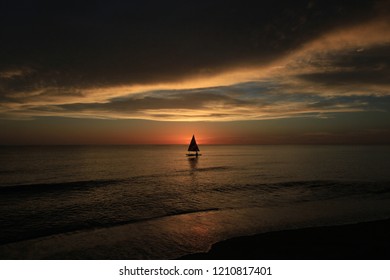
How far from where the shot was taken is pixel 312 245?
12.4 meters

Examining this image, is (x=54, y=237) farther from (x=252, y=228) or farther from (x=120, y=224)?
(x=252, y=228)

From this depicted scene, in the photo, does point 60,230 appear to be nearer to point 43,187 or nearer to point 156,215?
point 156,215

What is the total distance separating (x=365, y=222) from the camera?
54.3ft

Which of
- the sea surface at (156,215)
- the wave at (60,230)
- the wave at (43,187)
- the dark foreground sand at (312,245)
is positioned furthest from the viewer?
the wave at (43,187)

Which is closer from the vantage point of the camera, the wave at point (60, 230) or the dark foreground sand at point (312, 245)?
the dark foreground sand at point (312, 245)

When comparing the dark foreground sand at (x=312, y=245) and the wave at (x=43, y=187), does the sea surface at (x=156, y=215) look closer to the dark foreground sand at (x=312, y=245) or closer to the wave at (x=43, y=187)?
the wave at (x=43, y=187)

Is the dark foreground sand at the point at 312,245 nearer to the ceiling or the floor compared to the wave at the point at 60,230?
nearer to the ceiling

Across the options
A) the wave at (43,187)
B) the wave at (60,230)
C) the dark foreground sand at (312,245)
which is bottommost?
the wave at (43,187)

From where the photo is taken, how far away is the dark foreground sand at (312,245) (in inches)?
446

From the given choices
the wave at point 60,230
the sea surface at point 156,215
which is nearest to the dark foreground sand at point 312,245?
the sea surface at point 156,215

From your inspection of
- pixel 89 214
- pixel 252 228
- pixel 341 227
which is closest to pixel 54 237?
pixel 89 214

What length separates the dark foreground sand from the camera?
11328 millimetres

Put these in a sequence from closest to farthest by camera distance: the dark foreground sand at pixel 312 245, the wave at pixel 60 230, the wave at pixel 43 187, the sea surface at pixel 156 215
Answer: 1. the dark foreground sand at pixel 312 245
2. the sea surface at pixel 156 215
3. the wave at pixel 60 230
4. the wave at pixel 43 187
